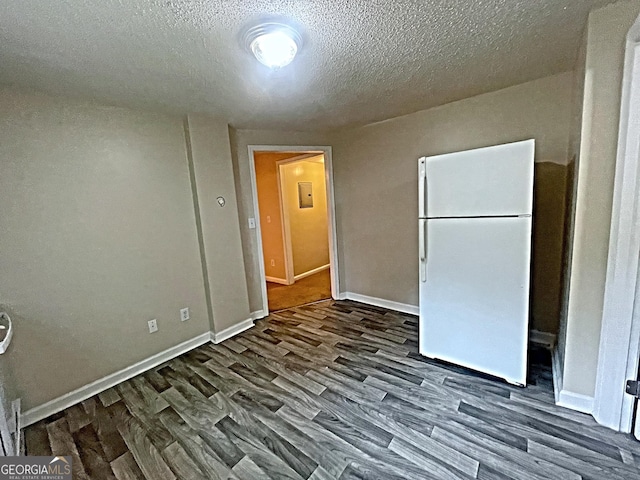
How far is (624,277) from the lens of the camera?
4.78 feet

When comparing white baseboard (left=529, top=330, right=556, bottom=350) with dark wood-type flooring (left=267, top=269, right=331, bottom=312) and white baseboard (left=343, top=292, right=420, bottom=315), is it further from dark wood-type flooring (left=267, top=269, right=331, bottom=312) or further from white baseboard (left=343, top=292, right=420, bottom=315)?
dark wood-type flooring (left=267, top=269, right=331, bottom=312)

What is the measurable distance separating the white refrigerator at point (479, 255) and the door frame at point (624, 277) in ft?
1.22

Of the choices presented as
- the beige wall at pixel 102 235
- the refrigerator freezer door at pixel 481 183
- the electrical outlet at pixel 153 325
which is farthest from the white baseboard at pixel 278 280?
the refrigerator freezer door at pixel 481 183

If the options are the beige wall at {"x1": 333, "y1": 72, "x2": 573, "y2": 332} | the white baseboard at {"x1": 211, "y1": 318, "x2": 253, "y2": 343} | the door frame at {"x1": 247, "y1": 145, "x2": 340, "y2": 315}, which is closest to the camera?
the beige wall at {"x1": 333, "y1": 72, "x2": 573, "y2": 332}

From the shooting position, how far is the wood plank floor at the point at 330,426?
4.75 ft

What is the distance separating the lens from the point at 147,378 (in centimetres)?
234

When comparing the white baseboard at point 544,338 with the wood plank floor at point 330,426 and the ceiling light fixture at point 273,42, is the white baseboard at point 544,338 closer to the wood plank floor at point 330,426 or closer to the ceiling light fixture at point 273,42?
the wood plank floor at point 330,426

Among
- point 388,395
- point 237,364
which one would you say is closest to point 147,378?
point 237,364

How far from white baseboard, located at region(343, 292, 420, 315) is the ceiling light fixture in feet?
9.06

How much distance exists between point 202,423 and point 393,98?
2.91m

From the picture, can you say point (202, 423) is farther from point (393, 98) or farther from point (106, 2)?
point (393, 98)

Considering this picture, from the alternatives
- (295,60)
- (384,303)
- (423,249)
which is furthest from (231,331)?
(295,60)

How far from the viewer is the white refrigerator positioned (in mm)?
1805

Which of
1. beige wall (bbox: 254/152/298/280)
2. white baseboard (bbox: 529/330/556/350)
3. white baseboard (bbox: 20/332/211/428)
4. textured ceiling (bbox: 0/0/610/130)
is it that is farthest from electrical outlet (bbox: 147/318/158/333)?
white baseboard (bbox: 529/330/556/350)
